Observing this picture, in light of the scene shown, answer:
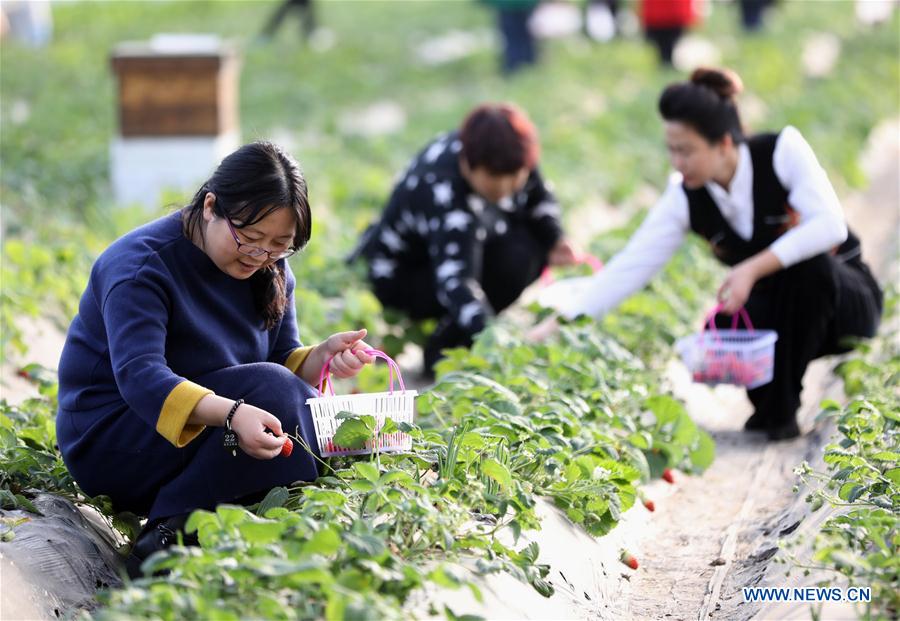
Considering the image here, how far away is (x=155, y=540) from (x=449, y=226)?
2302mm

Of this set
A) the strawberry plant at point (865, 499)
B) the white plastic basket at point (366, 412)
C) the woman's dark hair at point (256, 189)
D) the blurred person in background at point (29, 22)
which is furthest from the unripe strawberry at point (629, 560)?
the blurred person in background at point (29, 22)

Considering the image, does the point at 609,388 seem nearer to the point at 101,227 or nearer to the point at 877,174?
the point at 101,227

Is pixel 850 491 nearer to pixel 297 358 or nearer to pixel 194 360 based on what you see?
pixel 297 358

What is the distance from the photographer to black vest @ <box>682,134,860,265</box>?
444 cm

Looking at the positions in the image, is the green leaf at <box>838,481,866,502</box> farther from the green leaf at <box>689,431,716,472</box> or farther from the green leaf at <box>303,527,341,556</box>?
the green leaf at <box>303,527,341,556</box>

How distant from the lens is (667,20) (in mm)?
12664

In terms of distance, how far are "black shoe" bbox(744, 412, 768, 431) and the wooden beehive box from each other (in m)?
4.08

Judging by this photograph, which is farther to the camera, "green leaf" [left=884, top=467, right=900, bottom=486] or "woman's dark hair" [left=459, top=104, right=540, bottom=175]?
"woman's dark hair" [left=459, top=104, right=540, bottom=175]

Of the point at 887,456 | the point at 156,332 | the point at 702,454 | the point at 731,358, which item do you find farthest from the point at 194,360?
the point at 731,358

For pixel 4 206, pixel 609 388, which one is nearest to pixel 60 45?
pixel 4 206

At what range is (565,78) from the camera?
12.5 m

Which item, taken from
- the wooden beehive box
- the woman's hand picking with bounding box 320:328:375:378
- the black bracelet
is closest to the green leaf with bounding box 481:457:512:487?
the woman's hand picking with bounding box 320:328:375:378

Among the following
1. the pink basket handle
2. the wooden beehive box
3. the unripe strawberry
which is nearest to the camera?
the unripe strawberry

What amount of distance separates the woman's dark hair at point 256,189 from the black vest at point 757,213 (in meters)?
1.91
